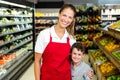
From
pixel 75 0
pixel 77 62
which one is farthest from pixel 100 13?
pixel 77 62

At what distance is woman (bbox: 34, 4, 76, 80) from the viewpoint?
251 centimetres

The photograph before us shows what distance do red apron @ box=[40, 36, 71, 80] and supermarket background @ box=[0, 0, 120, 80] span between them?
2.78m

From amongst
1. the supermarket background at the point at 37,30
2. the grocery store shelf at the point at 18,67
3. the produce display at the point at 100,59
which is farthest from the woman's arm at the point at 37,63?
the produce display at the point at 100,59

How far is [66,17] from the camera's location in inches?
95.7

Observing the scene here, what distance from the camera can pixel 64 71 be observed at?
2.57 metres

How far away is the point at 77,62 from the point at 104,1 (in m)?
11.1

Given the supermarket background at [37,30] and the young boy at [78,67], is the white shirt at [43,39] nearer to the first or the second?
the young boy at [78,67]

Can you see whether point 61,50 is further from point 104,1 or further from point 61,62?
point 104,1

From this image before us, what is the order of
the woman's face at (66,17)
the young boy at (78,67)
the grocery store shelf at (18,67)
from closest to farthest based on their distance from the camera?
the woman's face at (66,17), the young boy at (78,67), the grocery store shelf at (18,67)

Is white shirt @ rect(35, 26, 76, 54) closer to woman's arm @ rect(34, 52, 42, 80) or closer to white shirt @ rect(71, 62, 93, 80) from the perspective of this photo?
woman's arm @ rect(34, 52, 42, 80)

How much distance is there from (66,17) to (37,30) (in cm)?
988

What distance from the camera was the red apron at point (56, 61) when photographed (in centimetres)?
252

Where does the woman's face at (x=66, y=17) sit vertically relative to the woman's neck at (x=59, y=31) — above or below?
above

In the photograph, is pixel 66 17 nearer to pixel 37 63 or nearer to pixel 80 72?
pixel 37 63
